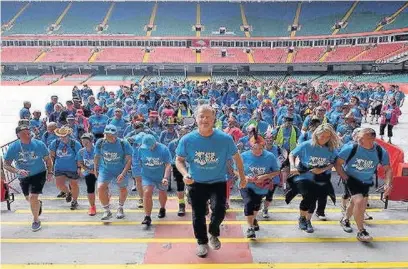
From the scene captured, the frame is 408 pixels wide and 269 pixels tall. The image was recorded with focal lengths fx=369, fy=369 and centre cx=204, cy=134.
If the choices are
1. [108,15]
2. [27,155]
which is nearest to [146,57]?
[108,15]

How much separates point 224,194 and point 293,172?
1441 millimetres

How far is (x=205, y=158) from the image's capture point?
4.27 m

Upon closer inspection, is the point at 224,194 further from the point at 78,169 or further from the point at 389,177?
the point at 78,169

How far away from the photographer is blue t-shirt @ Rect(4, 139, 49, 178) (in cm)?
550

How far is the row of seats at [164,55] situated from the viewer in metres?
43.2

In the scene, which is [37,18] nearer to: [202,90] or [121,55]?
[121,55]

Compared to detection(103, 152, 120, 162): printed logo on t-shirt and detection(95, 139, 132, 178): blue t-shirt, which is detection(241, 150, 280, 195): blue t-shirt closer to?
detection(95, 139, 132, 178): blue t-shirt

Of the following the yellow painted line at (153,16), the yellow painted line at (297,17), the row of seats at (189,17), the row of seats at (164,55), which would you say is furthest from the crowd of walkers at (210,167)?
the yellow painted line at (153,16)

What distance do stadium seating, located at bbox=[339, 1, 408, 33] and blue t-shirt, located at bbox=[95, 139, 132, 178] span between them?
4358cm

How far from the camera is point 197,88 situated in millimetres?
17453

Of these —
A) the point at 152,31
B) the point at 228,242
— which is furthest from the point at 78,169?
the point at 152,31

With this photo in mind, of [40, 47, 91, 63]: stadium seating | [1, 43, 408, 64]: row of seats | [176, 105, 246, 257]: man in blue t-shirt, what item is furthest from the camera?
[40, 47, 91, 63]: stadium seating

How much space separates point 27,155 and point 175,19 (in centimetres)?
4772

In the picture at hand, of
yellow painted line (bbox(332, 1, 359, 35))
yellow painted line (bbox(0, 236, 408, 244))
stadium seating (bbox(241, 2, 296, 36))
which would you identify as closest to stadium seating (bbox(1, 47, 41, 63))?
stadium seating (bbox(241, 2, 296, 36))
